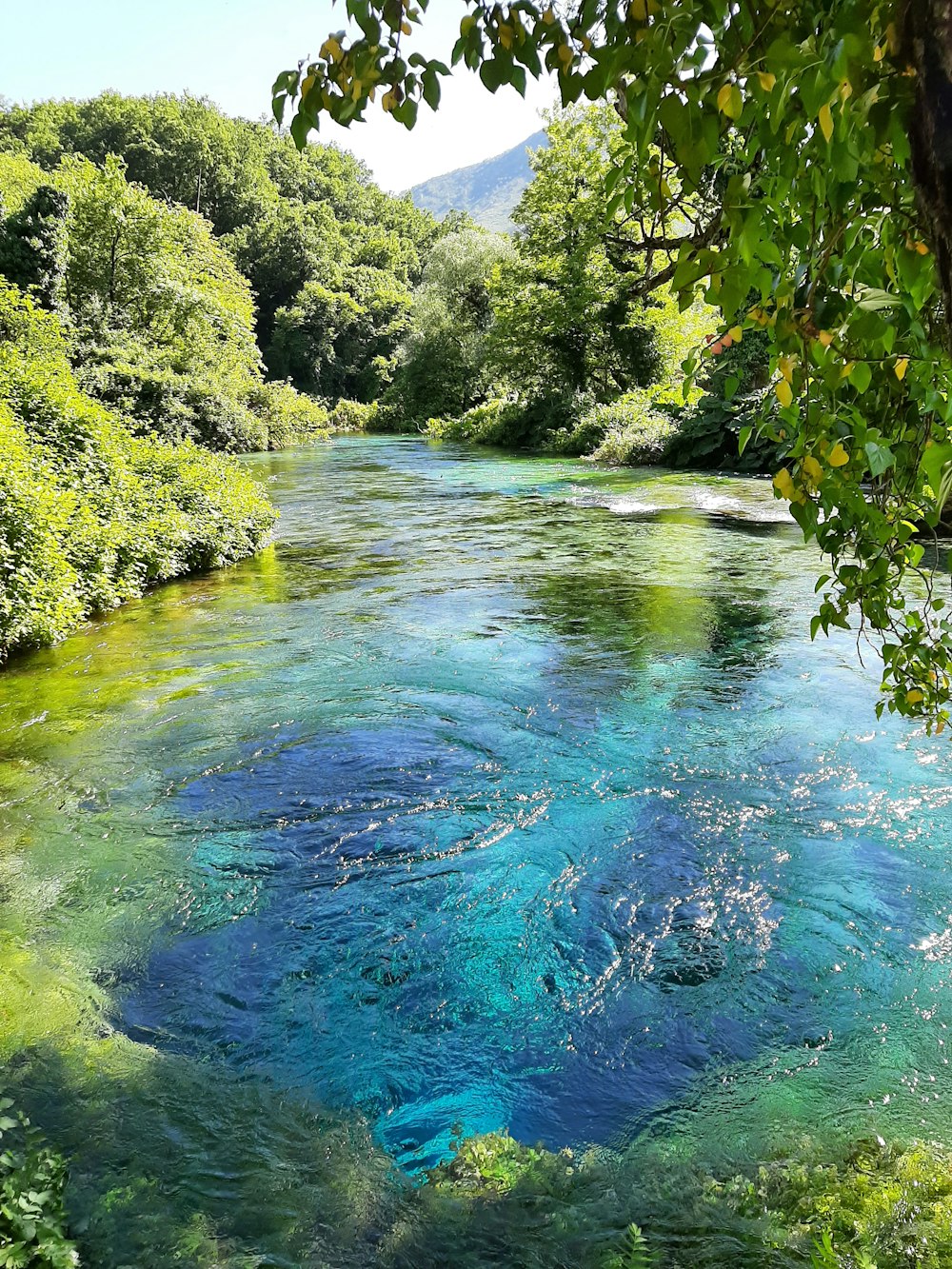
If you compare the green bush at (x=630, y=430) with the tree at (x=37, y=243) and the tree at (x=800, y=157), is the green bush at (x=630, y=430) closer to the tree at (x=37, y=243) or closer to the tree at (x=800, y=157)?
the tree at (x=37, y=243)

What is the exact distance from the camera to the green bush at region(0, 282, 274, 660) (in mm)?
9445

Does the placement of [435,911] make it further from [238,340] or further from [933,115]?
[238,340]

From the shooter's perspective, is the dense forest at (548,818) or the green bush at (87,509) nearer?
the dense forest at (548,818)

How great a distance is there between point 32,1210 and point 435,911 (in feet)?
8.50

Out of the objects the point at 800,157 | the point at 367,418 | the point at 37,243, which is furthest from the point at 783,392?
the point at 367,418

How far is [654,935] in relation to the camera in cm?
480

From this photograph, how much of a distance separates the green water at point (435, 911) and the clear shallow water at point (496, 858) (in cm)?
2

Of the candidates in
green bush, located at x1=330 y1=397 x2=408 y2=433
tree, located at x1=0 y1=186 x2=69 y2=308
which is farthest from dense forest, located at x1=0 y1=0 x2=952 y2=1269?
green bush, located at x1=330 y1=397 x2=408 y2=433

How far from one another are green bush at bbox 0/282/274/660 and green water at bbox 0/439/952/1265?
0.79 m

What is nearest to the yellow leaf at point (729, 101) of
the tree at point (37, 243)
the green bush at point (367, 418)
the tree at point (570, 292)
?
the tree at point (37, 243)

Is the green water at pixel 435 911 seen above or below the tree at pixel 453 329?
below

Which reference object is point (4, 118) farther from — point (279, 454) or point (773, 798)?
point (773, 798)

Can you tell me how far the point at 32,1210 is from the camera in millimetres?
2807

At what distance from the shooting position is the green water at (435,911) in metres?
3.57
